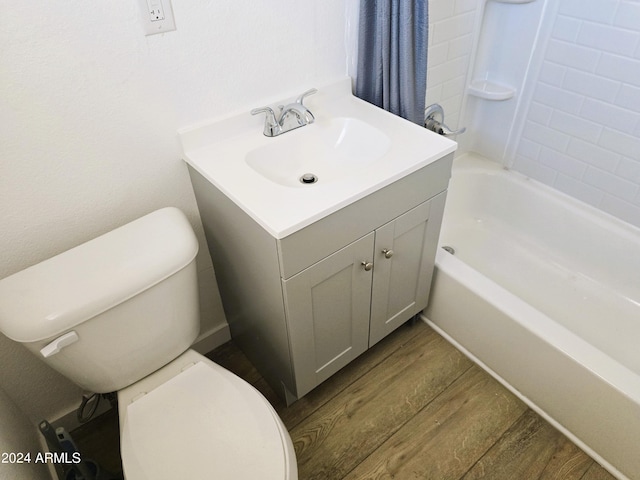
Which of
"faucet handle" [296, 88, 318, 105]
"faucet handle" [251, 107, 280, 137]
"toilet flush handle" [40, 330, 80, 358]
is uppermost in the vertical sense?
"faucet handle" [296, 88, 318, 105]

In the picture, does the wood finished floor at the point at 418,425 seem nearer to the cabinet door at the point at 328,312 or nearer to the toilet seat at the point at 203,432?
the cabinet door at the point at 328,312

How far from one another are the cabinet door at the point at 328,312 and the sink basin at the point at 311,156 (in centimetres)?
16

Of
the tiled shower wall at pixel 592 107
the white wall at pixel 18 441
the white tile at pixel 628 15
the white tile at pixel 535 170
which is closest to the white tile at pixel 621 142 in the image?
the tiled shower wall at pixel 592 107

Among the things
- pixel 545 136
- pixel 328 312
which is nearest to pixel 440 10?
pixel 545 136

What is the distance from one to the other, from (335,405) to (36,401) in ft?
3.02

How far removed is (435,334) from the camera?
Result: 172 centimetres

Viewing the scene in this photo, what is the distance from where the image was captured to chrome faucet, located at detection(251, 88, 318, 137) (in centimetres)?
128

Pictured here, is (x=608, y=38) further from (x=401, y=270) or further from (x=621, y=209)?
(x=401, y=270)

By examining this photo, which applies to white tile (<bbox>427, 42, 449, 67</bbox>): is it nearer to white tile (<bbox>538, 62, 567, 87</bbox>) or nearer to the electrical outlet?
white tile (<bbox>538, 62, 567, 87</bbox>)

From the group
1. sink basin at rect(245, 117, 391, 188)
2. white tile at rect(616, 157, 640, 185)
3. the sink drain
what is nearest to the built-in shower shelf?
white tile at rect(616, 157, 640, 185)

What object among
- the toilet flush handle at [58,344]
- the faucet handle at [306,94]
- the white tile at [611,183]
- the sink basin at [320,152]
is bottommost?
the white tile at [611,183]

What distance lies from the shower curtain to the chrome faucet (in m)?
0.22

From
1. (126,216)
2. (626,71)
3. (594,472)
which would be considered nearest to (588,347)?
(594,472)

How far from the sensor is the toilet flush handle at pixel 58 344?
95cm
